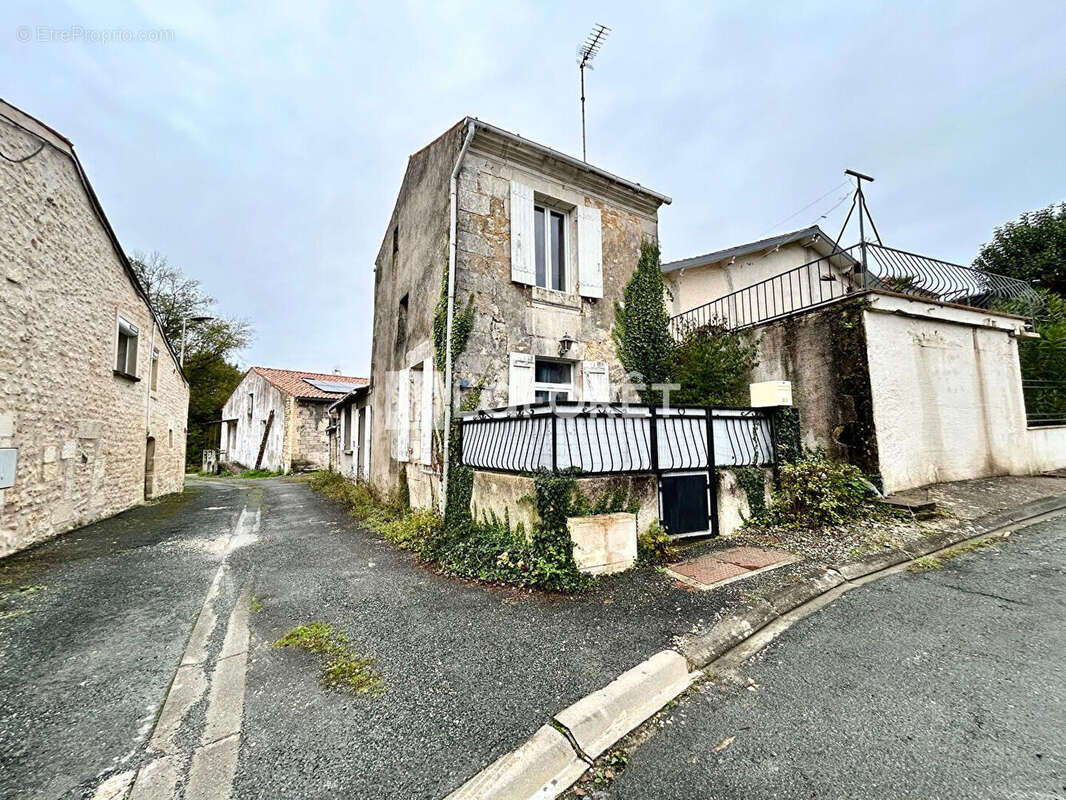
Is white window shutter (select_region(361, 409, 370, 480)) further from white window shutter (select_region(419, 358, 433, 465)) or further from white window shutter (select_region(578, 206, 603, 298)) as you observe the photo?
white window shutter (select_region(578, 206, 603, 298))

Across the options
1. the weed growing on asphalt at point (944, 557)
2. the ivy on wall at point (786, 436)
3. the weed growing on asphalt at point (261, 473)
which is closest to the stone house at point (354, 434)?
the weed growing on asphalt at point (261, 473)

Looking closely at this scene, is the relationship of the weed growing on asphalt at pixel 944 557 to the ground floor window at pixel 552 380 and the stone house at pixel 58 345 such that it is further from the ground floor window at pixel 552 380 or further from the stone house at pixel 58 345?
the stone house at pixel 58 345

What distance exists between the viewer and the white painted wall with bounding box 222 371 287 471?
19.2 m

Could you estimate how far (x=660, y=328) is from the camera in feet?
25.5

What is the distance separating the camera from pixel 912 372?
578 cm

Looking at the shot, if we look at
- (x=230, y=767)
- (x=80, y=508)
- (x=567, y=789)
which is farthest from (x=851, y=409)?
(x=80, y=508)

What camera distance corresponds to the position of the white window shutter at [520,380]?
20.9 ft

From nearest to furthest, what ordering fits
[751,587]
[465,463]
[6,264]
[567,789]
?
[567,789] → [751,587] → [6,264] → [465,463]

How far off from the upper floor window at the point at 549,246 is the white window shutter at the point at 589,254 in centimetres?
32

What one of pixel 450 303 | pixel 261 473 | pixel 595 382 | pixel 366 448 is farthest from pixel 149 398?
pixel 261 473

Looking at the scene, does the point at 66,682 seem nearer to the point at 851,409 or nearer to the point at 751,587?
the point at 751,587

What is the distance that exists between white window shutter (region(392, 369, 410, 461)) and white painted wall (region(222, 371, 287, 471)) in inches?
543

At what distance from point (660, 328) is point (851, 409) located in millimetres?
3279

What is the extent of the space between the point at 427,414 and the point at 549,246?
A: 3568 mm
